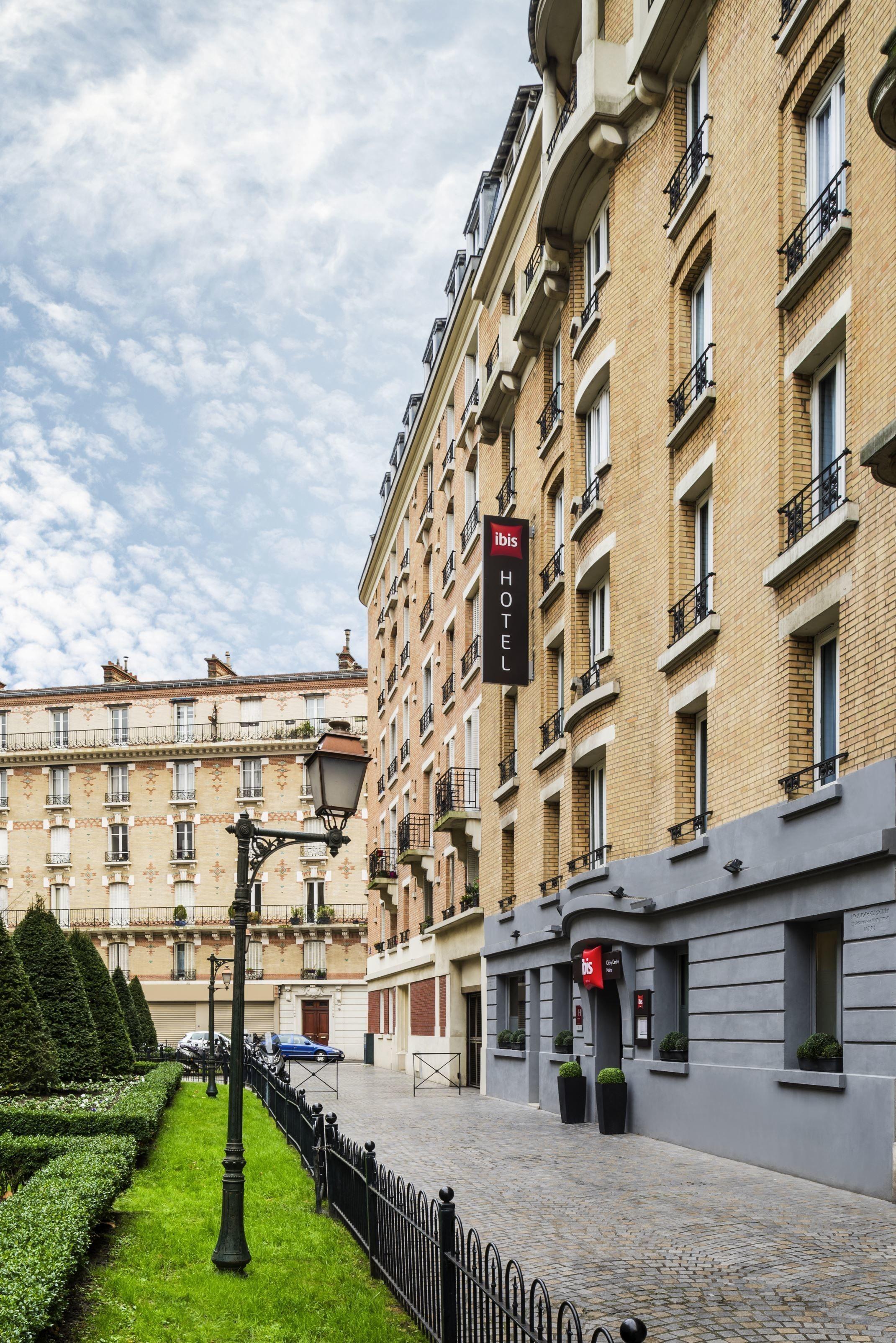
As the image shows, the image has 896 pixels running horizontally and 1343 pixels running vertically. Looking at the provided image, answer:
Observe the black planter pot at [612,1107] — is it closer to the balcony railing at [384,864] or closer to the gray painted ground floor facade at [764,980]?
the gray painted ground floor facade at [764,980]

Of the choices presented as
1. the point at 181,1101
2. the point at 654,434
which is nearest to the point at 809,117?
the point at 654,434

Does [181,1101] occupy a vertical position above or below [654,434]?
below

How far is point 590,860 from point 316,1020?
4316 centimetres

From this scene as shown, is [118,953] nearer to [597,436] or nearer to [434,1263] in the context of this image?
[597,436]

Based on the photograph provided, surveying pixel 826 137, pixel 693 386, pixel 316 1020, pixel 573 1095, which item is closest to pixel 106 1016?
pixel 573 1095

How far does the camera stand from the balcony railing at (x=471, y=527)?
3356 centimetres

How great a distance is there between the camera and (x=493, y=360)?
3141 centimetres

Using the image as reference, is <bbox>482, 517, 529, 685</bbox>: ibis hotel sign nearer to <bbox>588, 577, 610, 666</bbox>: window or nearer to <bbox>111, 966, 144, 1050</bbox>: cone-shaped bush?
<bbox>588, 577, 610, 666</bbox>: window

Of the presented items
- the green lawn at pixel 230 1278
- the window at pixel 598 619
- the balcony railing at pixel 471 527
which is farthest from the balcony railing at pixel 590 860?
the balcony railing at pixel 471 527

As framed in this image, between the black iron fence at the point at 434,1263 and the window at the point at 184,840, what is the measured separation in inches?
2101

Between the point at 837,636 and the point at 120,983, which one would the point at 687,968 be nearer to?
the point at 837,636

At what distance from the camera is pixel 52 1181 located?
1097 centimetres

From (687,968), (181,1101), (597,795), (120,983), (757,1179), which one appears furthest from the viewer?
(120,983)

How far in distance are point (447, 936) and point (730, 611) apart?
20997mm
